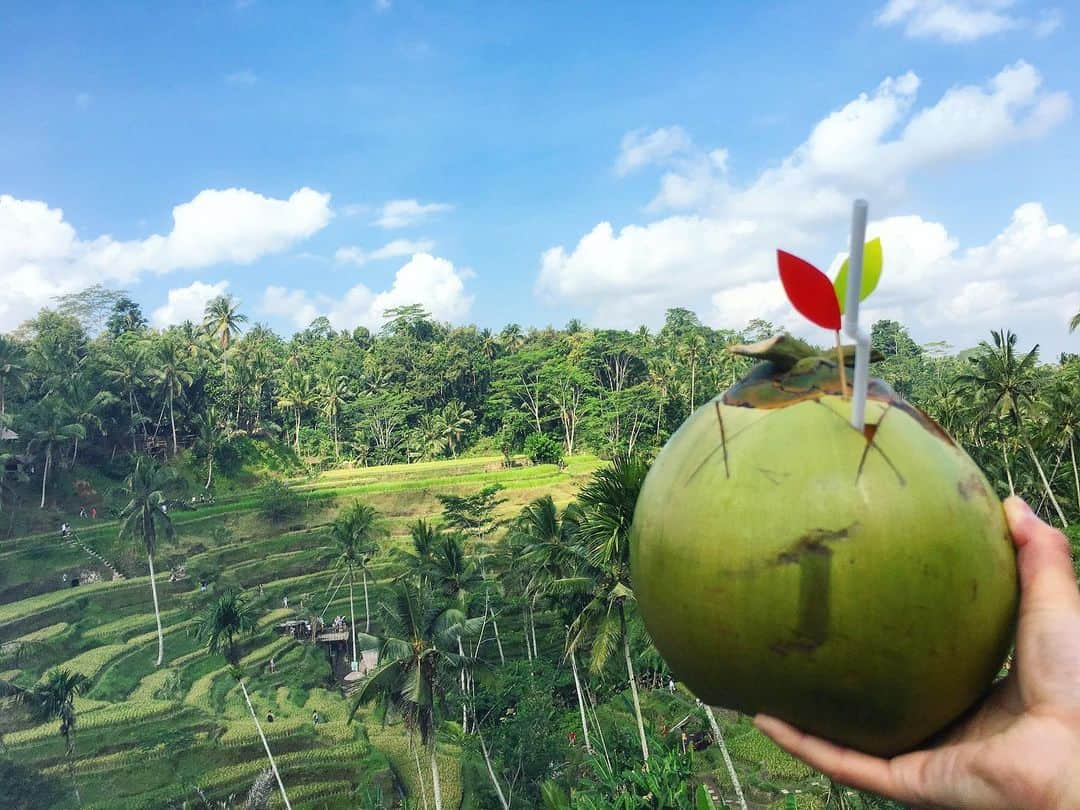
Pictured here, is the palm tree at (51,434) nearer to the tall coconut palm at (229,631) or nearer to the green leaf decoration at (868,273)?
the tall coconut palm at (229,631)

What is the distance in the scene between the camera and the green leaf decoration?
1.15m

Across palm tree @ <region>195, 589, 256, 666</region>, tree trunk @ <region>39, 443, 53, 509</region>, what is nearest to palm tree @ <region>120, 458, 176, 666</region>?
palm tree @ <region>195, 589, 256, 666</region>

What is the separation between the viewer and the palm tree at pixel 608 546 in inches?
279

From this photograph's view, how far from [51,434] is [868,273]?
103 feet

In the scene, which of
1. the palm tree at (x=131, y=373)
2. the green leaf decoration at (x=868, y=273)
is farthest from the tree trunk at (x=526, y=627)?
the green leaf decoration at (x=868, y=273)

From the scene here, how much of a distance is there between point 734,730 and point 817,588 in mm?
17600

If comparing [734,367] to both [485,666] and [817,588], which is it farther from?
[817,588]

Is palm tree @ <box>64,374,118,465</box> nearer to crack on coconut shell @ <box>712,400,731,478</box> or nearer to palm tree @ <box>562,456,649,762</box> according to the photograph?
palm tree @ <box>562,456,649,762</box>

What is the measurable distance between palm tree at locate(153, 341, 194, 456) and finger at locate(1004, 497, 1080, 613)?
32599 millimetres

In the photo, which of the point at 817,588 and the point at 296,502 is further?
the point at 296,502

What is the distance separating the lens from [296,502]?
28.8m

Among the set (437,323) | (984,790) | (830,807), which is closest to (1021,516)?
(984,790)

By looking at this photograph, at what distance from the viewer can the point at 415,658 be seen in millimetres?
11344

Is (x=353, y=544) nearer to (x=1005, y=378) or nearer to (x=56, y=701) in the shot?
(x=56, y=701)
